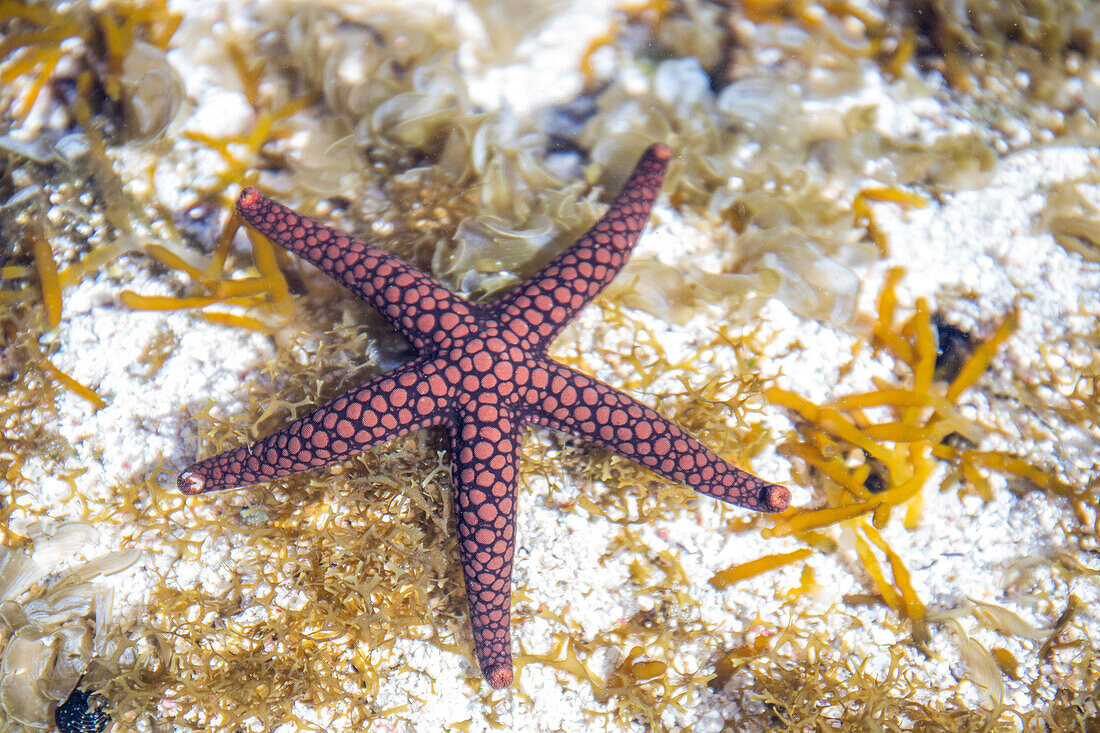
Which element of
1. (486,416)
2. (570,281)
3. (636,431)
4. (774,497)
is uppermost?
(570,281)

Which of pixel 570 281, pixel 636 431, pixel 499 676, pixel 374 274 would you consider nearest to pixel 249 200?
pixel 374 274

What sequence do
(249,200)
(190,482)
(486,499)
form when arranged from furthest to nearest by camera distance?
(249,200) < (190,482) < (486,499)

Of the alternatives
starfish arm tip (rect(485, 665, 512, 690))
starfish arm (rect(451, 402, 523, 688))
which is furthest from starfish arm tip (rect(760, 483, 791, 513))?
starfish arm tip (rect(485, 665, 512, 690))

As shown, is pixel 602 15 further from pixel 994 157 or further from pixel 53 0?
pixel 53 0

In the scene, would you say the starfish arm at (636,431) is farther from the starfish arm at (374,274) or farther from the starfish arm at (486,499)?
the starfish arm at (374,274)

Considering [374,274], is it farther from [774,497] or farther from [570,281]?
[774,497]

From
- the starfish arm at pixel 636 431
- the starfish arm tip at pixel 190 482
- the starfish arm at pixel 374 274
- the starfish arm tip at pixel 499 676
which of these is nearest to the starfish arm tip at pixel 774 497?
the starfish arm at pixel 636 431

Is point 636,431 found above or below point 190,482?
above

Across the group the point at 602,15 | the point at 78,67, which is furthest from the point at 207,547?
the point at 602,15
